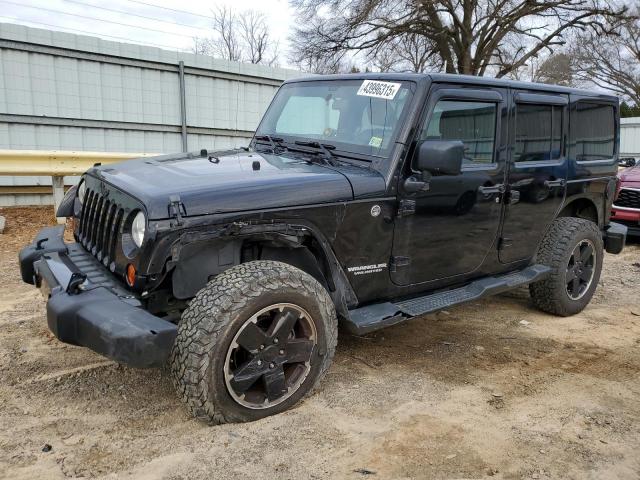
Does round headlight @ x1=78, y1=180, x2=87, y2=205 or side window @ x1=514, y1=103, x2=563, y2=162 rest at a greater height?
side window @ x1=514, y1=103, x2=563, y2=162

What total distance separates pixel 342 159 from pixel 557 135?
2170 millimetres

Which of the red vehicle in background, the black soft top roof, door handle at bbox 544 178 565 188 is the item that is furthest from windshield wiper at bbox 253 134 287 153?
the red vehicle in background

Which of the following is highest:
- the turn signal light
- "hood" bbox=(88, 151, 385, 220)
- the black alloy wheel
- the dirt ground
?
"hood" bbox=(88, 151, 385, 220)

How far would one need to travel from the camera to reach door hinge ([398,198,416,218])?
350cm

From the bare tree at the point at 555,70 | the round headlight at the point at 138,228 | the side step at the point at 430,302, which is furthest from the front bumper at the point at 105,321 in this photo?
the bare tree at the point at 555,70

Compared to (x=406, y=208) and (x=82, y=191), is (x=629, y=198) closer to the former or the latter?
(x=406, y=208)

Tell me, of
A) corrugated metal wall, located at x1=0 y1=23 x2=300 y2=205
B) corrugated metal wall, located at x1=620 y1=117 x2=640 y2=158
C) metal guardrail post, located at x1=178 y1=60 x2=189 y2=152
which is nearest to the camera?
corrugated metal wall, located at x1=0 y1=23 x2=300 y2=205

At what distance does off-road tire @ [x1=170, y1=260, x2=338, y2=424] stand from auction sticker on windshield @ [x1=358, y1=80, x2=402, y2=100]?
1.40 m

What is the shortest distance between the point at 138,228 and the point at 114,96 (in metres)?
7.48

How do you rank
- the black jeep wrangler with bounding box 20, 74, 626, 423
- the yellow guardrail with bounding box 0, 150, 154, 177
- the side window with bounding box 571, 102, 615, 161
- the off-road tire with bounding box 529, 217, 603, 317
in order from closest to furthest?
1. the black jeep wrangler with bounding box 20, 74, 626, 423
2. the off-road tire with bounding box 529, 217, 603, 317
3. the side window with bounding box 571, 102, 615, 161
4. the yellow guardrail with bounding box 0, 150, 154, 177

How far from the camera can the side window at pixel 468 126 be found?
12.1 ft

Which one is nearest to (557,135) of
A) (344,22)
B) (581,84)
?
(344,22)

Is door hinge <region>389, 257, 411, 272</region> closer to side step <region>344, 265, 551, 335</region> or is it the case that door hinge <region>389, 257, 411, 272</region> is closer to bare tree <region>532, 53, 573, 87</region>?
side step <region>344, 265, 551, 335</region>

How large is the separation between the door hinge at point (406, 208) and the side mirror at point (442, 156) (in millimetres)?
245
